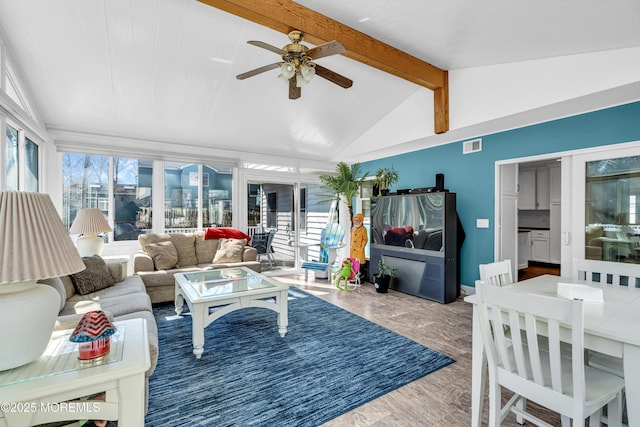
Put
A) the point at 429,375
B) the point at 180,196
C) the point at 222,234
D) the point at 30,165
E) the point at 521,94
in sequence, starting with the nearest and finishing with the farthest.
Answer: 1. the point at 429,375
2. the point at 521,94
3. the point at 30,165
4. the point at 222,234
5. the point at 180,196

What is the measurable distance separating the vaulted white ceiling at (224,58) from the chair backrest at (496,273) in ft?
6.42

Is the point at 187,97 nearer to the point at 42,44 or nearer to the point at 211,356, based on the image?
the point at 42,44

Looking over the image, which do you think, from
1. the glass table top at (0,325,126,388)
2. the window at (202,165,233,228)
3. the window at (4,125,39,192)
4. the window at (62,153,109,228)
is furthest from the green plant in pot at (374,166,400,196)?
the window at (4,125,39,192)

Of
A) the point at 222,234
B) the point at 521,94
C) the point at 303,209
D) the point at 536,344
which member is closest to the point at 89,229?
the point at 222,234

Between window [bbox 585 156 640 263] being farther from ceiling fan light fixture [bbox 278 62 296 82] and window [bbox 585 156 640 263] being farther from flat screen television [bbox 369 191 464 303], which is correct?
ceiling fan light fixture [bbox 278 62 296 82]

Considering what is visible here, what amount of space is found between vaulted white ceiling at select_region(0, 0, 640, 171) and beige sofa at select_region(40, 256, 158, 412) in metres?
2.01

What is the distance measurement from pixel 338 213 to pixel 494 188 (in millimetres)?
3318

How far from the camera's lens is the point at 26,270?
1.08 m

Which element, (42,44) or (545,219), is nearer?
(42,44)

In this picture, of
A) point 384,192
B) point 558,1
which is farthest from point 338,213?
point 558,1

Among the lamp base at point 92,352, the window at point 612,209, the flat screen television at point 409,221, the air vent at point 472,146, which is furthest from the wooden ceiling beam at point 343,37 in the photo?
the lamp base at point 92,352

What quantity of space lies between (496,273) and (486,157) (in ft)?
8.98

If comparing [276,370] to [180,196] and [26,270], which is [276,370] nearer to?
[26,270]

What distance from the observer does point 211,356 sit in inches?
106
